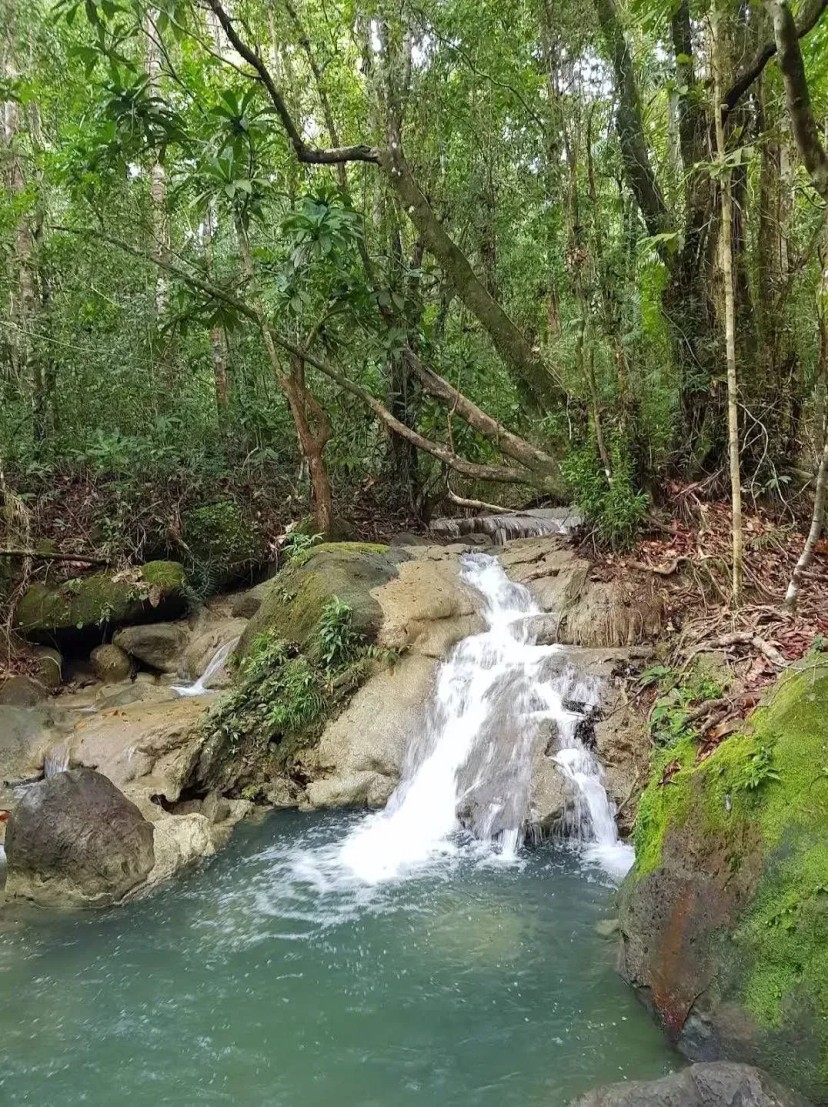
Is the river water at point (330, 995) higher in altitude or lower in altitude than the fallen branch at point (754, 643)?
lower

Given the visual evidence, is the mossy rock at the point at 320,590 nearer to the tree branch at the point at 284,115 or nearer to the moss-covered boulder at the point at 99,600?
the moss-covered boulder at the point at 99,600

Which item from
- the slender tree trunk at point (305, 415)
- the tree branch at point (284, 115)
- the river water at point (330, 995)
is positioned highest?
the tree branch at point (284, 115)

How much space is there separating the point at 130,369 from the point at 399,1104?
387 inches

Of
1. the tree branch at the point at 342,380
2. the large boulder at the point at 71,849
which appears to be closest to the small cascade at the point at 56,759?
the large boulder at the point at 71,849

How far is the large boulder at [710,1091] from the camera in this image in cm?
272

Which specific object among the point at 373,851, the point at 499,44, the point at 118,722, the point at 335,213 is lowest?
the point at 373,851

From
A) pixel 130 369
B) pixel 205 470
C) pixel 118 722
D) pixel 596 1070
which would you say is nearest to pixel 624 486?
pixel 596 1070

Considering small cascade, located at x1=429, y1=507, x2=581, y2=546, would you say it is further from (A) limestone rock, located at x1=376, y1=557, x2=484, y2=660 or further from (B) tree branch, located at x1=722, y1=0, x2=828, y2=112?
(B) tree branch, located at x1=722, y1=0, x2=828, y2=112

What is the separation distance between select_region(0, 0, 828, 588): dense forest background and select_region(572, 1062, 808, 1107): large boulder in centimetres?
303

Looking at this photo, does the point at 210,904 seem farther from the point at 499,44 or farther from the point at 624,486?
the point at 499,44

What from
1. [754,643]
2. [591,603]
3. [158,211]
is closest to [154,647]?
[591,603]

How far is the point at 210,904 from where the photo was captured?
4965mm

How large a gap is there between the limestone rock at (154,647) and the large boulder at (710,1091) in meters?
7.44

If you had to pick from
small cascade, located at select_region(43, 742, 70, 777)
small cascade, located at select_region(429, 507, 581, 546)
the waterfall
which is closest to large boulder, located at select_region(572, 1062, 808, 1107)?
the waterfall
